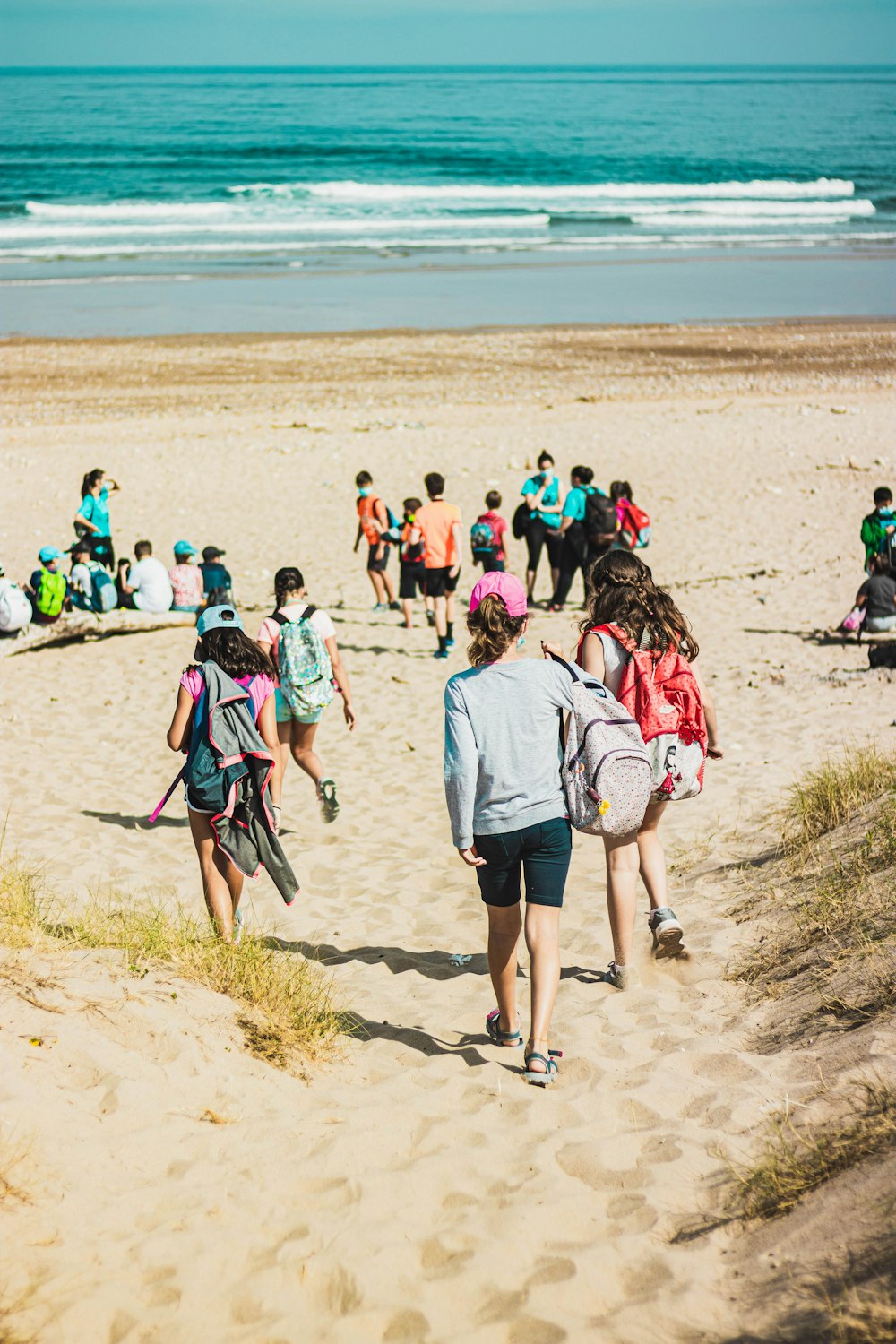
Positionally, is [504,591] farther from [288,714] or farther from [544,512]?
[544,512]

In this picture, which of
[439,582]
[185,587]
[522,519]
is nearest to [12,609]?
[185,587]

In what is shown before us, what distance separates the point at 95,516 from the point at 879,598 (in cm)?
793

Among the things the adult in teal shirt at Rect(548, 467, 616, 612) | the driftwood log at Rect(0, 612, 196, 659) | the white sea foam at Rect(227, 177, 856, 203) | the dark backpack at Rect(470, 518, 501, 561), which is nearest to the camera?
the dark backpack at Rect(470, 518, 501, 561)

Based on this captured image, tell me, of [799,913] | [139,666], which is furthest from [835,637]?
[139,666]

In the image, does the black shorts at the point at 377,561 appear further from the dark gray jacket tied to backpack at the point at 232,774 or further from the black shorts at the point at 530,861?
the black shorts at the point at 530,861

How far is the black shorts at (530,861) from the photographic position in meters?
3.82

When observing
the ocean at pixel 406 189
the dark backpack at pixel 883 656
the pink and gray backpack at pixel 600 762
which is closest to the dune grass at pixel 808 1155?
the pink and gray backpack at pixel 600 762

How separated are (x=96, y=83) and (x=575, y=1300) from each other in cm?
17318

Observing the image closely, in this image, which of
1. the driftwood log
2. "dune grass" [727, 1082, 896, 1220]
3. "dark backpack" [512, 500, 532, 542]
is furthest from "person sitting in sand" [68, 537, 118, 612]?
"dune grass" [727, 1082, 896, 1220]

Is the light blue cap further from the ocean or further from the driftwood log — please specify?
the ocean

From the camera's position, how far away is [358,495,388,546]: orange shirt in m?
11.2

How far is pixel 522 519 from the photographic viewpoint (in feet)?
37.5

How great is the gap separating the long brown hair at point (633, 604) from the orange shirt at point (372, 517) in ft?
22.8

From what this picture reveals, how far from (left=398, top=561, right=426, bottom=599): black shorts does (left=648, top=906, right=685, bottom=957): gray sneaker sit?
20.2ft
